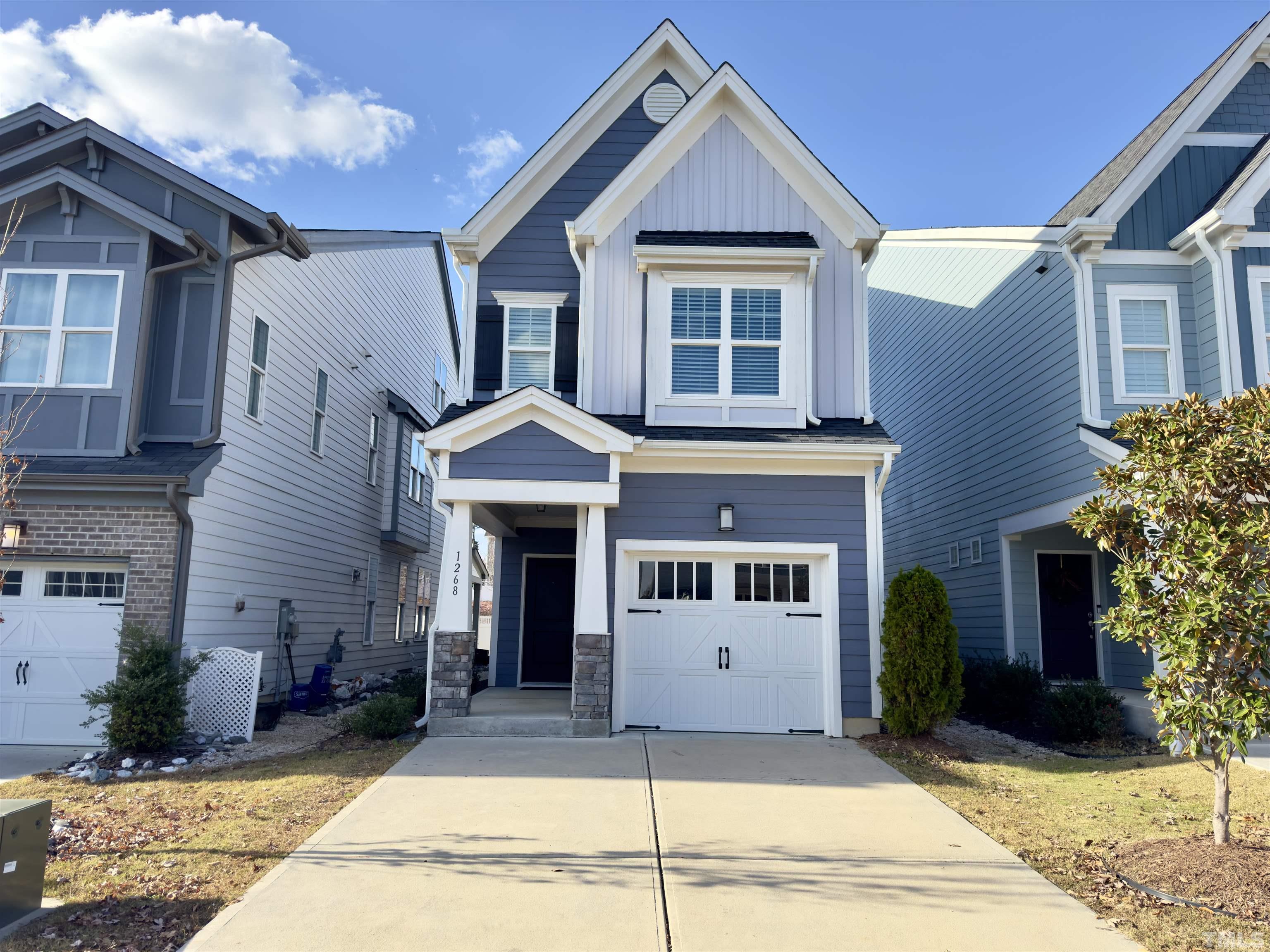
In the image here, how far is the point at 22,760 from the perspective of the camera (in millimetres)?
9234

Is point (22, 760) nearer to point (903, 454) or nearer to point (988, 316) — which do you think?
point (988, 316)

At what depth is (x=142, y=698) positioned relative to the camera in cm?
919

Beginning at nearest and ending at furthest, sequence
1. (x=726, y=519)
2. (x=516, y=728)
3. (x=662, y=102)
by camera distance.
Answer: (x=516, y=728), (x=726, y=519), (x=662, y=102)

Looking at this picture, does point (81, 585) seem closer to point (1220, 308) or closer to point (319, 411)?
point (319, 411)

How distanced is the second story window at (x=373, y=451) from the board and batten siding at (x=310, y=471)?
6.1 inches

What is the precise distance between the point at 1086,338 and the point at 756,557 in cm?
539

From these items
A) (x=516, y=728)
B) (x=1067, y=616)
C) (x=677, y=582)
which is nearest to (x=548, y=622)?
(x=677, y=582)

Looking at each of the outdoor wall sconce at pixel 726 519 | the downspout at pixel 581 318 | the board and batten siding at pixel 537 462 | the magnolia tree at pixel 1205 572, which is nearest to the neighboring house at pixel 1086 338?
the outdoor wall sconce at pixel 726 519

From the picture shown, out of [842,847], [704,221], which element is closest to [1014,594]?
[704,221]

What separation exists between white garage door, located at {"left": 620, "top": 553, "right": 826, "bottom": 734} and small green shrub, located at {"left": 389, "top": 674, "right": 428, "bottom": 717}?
8.16 ft

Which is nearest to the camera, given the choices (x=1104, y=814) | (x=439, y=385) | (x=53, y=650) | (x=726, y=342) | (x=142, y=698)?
(x=1104, y=814)

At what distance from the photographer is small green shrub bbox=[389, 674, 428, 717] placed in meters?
10.9

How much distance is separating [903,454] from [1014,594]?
6.01 metres

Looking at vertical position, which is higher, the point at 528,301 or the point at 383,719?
the point at 528,301
